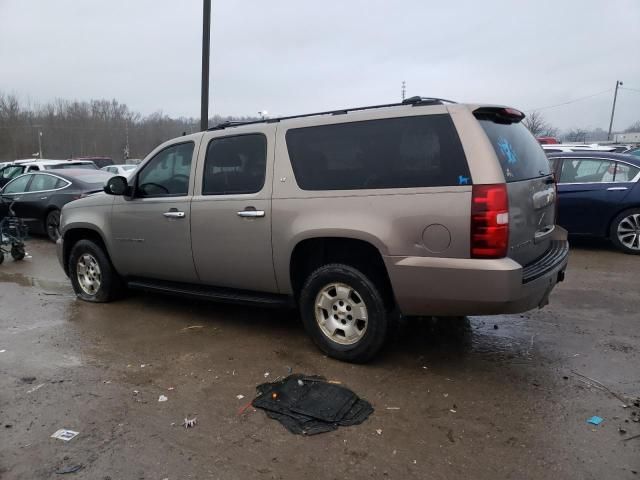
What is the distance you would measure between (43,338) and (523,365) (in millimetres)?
4374

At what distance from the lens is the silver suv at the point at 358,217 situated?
3.42m

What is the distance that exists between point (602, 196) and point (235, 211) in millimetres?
6345

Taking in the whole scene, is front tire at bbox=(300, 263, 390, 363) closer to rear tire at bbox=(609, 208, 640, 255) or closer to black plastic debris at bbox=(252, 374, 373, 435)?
black plastic debris at bbox=(252, 374, 373, 435)

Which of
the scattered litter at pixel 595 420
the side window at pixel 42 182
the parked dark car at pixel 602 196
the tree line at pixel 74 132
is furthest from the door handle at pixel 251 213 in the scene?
the tree line at pixel 74 132

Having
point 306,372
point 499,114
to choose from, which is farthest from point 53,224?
point 499,114

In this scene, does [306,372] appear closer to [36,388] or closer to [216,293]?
[216,293]

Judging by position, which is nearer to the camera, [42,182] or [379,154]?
[379,154]

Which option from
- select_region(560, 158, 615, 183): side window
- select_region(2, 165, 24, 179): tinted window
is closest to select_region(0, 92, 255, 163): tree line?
select_region(2, 165, 24, 179): tinted window

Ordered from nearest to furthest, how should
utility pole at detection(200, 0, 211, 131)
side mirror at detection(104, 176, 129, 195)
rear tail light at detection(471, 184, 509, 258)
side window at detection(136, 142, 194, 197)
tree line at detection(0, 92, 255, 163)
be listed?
rear tail light at detection(471, 184, 509, 258) → side window at detection(136, 142, 194, 197) → side mirror at detection(104, 176, 129, 195) → utility pole at detection(200, 0, 211, 131) → tree line at detection(0, 92, 255, 163)

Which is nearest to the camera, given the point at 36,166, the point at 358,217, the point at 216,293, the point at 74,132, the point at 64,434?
the point at 64,434

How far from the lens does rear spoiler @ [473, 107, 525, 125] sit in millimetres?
3650

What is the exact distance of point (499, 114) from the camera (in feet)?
12.6

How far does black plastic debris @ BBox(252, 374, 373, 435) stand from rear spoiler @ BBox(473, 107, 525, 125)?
86.6 inches

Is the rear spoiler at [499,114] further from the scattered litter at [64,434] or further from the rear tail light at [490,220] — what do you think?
the scattered litter at [64,434]
